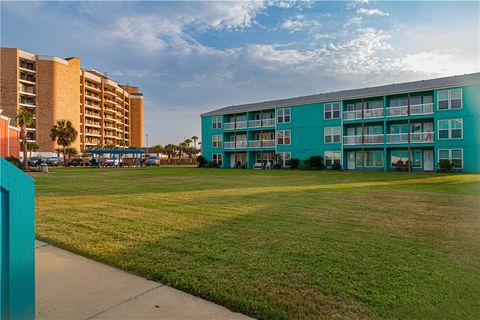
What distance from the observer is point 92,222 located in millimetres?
7438

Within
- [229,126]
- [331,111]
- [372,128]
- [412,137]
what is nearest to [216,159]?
[229,126]

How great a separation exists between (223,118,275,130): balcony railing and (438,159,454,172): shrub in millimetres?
20772

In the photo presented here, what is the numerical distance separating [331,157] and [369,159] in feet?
14.1

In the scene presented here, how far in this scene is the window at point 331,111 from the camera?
123 ft

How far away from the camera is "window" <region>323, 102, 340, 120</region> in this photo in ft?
123

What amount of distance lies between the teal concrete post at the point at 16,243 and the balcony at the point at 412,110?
3590 cm

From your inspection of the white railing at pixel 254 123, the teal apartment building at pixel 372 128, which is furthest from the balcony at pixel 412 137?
the white railing at pixel 254 123

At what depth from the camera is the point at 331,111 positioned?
37844 mm

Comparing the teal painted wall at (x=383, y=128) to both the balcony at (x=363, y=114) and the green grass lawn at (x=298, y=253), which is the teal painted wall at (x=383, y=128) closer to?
the balcony at (x=363, y=114)

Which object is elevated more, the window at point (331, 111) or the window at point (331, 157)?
the window at point (331, 111)

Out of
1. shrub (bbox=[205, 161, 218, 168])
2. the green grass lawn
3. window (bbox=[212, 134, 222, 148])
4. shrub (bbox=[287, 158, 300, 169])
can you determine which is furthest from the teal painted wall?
the green grass lawn

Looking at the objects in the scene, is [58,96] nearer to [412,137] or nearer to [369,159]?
[369,159]

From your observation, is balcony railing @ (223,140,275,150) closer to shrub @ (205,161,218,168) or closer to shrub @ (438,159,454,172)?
shrub @ (205,161,218,168)

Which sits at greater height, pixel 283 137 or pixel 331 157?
pixel 283 137
